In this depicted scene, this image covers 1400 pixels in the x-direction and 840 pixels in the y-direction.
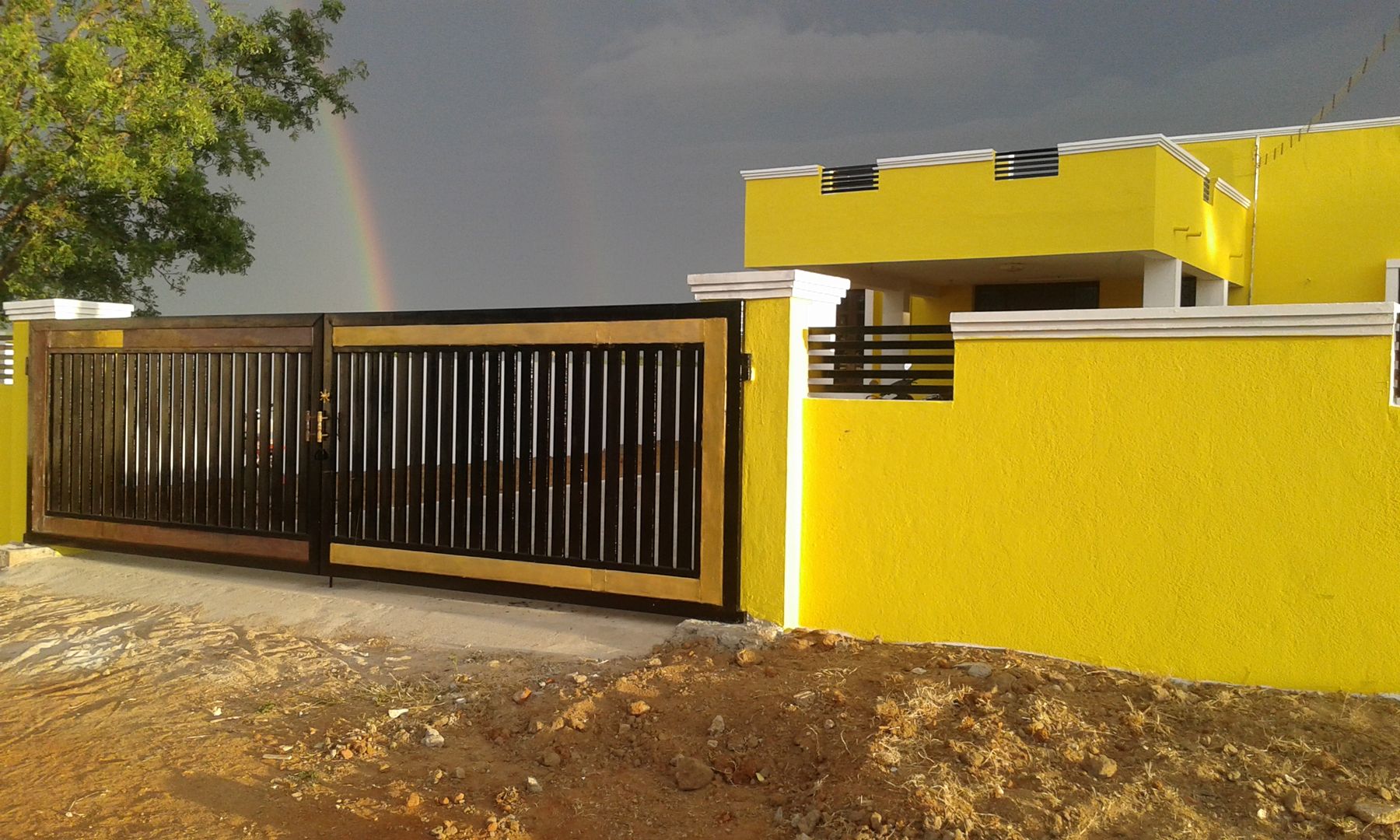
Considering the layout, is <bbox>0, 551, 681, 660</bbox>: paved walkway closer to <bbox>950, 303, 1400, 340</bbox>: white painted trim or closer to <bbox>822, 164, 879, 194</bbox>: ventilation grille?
<bbox>950, 303, 1400, 340</bbox>: white painted trim

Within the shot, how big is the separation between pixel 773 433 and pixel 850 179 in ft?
36.3

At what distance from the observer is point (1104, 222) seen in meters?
15.6

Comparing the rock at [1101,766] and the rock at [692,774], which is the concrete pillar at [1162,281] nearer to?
Answer: the rock at [1101,766]

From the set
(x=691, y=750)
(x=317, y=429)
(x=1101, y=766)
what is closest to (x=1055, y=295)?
(x=317, y=429)

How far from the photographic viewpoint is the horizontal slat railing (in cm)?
680

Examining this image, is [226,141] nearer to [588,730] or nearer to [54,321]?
[54,321]

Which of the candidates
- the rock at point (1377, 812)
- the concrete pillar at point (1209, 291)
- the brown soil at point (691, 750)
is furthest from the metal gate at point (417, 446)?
the concrete pillar at point (1209, 291)

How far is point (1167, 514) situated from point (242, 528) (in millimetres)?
6864

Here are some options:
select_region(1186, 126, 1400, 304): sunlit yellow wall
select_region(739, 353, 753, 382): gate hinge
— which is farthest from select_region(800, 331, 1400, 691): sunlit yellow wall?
select_region(1186, 126, 1400, 304): sunlit yellow wall

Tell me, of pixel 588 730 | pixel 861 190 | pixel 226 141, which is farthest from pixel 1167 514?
pixel 226 141

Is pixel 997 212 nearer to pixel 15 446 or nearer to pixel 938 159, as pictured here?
pixel 938 159

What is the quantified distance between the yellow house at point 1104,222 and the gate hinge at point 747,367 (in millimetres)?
10010

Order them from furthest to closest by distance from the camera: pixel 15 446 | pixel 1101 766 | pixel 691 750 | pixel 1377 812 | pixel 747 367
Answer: pixel 15 446, pixel 747 367, pixel 691 750, pixel 1101 766, pixel 1377 812

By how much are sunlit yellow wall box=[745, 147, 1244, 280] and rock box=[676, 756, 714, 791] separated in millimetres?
12400
